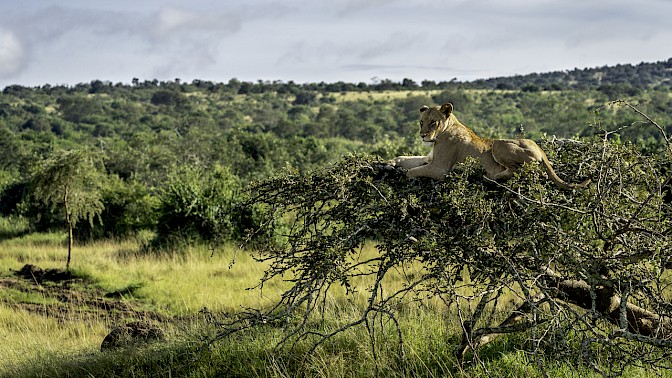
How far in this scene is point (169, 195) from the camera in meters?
18.2

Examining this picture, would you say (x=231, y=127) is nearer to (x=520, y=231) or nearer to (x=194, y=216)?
(x=194, y=216)

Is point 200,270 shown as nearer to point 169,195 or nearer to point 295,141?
point 169,195

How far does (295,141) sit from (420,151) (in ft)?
68.2

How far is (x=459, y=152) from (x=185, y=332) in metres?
4.56

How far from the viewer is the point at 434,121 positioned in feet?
19.1

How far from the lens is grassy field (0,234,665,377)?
259 inches

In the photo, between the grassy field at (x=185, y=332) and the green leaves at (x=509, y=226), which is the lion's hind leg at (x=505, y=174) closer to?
the green leaves at (x=509, y=226)

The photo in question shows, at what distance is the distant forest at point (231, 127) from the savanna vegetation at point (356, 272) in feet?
0.82

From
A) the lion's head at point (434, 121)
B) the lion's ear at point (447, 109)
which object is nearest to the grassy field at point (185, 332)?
the lion's head at point (434, 121)

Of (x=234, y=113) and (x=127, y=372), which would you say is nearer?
(x=127, y=372)

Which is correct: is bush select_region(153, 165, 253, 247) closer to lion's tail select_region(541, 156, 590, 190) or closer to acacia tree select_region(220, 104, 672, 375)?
acacia tree select_region(220, 104, 672, 375)

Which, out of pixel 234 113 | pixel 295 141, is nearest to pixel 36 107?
pixel 234 113

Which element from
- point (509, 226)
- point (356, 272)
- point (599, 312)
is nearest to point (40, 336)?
point (356, 272)

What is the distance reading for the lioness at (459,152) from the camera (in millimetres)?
5098
